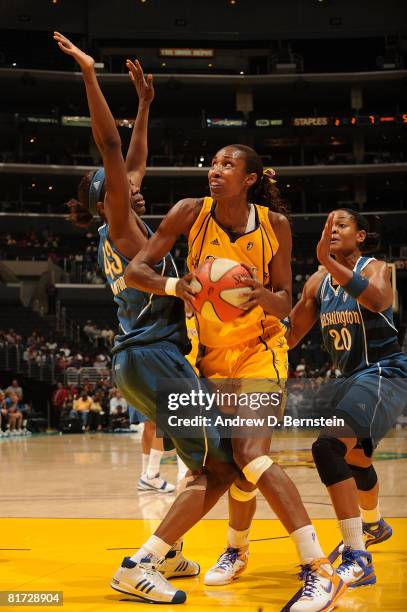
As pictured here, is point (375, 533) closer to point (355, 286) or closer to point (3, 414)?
point (355, 286)

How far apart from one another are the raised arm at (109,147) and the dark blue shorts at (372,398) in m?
1.62

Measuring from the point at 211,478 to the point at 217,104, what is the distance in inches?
1480

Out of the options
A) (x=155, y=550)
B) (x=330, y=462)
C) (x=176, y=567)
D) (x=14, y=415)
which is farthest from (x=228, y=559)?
(x=14, y=415)

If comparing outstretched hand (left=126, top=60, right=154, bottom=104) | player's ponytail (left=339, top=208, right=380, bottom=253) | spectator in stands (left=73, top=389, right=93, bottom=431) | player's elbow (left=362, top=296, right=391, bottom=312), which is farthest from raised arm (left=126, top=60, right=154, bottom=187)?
spectator in stands (left=73, top=389, right=93, bottom=431)

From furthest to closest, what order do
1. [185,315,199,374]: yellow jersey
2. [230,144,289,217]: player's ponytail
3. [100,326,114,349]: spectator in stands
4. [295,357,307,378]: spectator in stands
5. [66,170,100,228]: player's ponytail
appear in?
[100,326,114,349]: spectator in stands, [295,357,307,378]: spectator in stands, [66,170,100,228]: player's ponytail, [230,144,289,217]: player's ponytail, [185,315,199,374]: yellow jersey

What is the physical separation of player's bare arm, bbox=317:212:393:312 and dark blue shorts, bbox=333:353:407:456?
394 mm

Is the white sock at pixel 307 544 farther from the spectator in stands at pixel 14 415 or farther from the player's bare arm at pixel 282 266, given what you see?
the spectator in stands at pixel 14 415

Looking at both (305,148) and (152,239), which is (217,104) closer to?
(305,148)

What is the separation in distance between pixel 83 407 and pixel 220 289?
716 inches

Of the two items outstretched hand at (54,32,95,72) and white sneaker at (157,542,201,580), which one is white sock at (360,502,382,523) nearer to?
white sneaker at (157,542,201,580)

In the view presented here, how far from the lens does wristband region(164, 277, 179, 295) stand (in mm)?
3805

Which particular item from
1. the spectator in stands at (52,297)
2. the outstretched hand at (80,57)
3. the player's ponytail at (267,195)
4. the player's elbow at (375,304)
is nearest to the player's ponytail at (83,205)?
the outstretched hand at (80,57)

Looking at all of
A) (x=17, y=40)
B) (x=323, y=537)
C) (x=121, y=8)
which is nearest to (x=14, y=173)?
(x=17, y=40)

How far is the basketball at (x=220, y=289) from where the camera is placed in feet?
12.1
